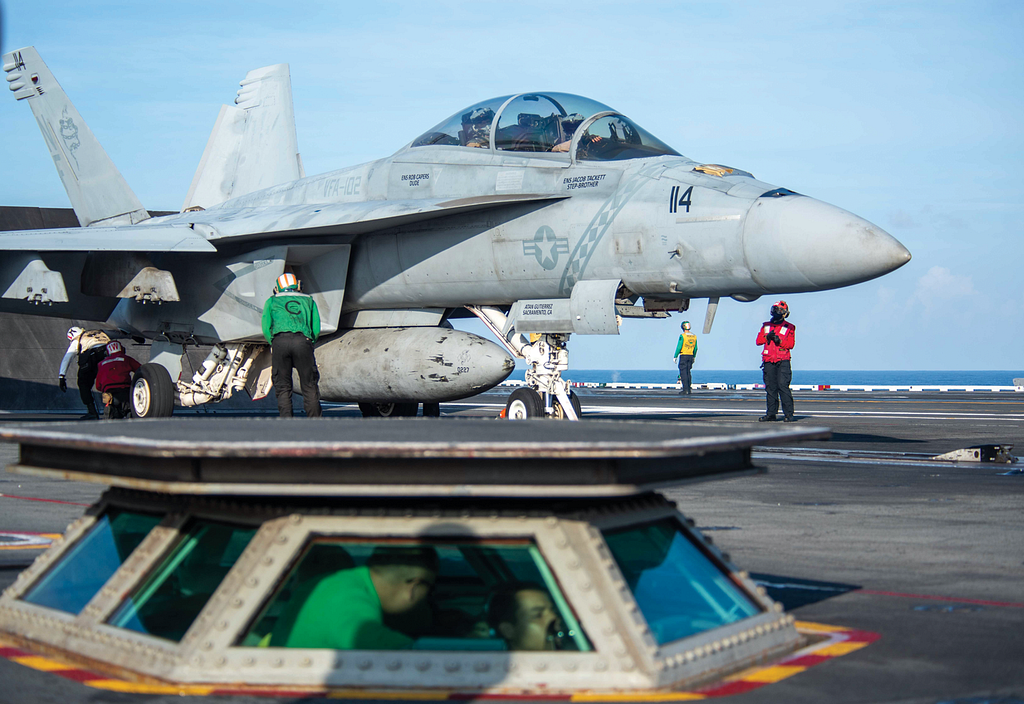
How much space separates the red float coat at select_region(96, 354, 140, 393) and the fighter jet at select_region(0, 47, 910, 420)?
610mm

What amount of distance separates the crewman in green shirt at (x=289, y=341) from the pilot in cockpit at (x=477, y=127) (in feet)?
10.00

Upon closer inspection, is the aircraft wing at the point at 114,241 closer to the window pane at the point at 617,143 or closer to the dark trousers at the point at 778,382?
the window pane at the point at 617,143

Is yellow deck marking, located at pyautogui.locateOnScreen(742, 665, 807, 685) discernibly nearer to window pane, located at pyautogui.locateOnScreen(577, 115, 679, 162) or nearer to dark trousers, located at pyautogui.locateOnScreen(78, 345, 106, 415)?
window pane, located at pyautogui.locateOnScreen(577, 115, 679, 162)

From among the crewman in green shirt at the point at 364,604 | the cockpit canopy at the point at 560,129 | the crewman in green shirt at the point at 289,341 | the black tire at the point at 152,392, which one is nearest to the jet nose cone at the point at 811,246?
the cockpit canopy at the point at 560,129

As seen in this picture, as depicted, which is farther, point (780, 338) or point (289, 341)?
point (780, 338)

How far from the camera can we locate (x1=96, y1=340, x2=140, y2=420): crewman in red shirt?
52.2 feet

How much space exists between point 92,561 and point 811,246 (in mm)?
7219

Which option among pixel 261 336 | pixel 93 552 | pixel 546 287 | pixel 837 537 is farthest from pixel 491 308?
pixel 93 552

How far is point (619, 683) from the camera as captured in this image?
10.8 ft

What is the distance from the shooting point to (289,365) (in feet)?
36.2

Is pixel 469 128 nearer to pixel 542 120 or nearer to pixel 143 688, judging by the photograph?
pixel 542 120

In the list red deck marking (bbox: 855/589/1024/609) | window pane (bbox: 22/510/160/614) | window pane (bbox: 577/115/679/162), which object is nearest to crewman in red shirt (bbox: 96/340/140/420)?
window pane (bbox: 577/115/679/162)

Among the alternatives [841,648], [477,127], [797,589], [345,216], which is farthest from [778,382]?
[841,648]

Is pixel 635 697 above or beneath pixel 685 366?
beneath
